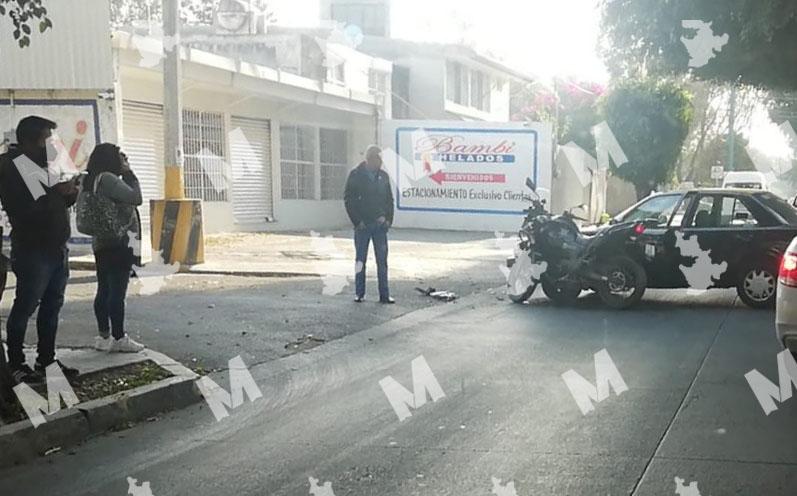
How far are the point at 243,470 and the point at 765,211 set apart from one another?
848 cm

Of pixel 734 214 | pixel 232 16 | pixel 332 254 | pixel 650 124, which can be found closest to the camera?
pixel 734 214

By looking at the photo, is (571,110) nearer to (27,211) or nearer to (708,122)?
(708,122)

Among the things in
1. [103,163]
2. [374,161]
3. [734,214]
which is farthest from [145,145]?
[734,214]

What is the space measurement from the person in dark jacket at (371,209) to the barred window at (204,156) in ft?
31.9

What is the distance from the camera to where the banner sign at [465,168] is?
2467 centimetres

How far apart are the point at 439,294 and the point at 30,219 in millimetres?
6726

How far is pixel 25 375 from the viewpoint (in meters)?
6.41

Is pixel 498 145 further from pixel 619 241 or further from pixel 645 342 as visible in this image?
pixel 645 342

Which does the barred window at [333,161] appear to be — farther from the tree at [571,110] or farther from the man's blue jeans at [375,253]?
the man's blue jeans at [375,253]

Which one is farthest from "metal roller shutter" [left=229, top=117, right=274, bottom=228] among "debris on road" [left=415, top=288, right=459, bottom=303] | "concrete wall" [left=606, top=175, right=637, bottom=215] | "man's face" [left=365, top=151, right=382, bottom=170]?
"concrete wall" [left=606, top=175, right=637, bottom=215]

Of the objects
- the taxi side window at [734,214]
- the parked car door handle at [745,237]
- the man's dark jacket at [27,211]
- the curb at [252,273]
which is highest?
the man's dark jacket at [27,211]

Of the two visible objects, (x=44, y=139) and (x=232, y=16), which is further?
(x=232, y=16)

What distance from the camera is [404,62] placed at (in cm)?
3528

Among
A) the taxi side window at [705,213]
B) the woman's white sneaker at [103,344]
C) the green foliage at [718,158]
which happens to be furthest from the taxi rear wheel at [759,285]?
the green foliage at [718,158]
